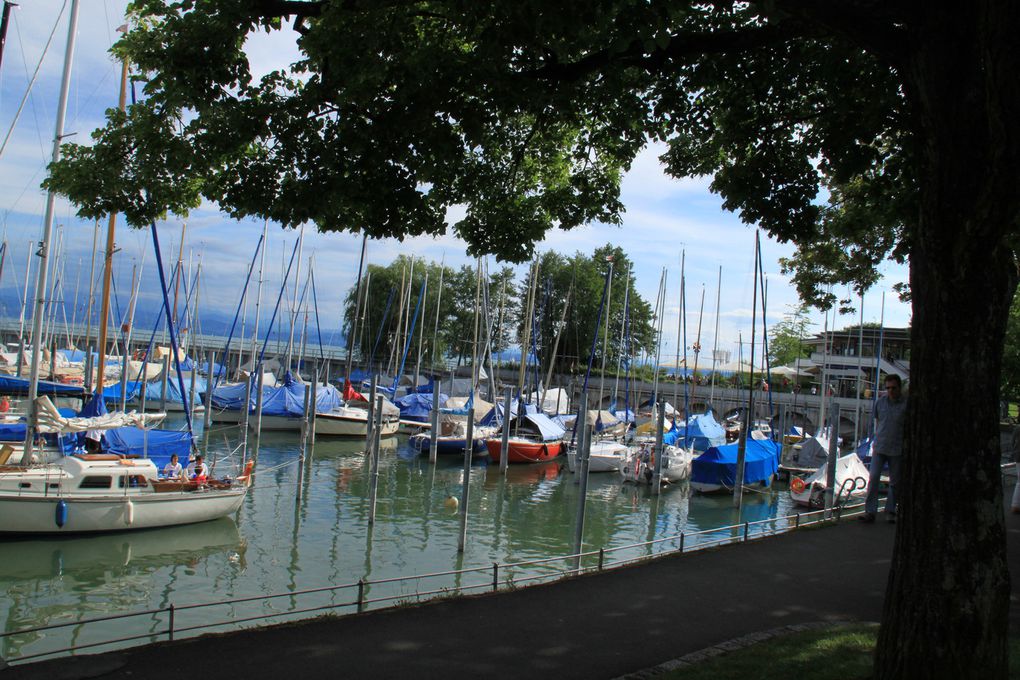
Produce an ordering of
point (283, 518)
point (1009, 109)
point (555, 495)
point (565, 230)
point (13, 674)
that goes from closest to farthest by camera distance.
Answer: point (1009, 109), point (13, 674), point (565, 230), point (283, 518), point (555, 495)

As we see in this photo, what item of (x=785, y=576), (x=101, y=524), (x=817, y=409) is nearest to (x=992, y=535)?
(x=785, y=576)

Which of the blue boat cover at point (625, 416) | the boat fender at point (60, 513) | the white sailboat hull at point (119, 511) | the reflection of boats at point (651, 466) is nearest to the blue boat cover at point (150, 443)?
the white sailboat hull at point (119, 511)

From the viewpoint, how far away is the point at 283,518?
23.9 metres

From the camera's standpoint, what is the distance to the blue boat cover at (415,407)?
165 feet

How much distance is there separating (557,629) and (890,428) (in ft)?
21.7

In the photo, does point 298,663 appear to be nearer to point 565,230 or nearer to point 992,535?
point 992,535

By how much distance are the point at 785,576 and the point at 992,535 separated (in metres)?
5.26

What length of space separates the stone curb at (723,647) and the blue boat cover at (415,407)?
138 ft

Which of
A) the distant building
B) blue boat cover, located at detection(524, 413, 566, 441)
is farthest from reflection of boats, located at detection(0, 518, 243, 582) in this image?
the distant building

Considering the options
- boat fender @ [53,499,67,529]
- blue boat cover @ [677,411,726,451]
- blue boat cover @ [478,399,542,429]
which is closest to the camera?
boat fender @ [53,499,67,529]

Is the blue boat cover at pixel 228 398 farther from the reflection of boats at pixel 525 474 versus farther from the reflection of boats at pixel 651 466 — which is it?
the reflection of boats at pixel 651 466

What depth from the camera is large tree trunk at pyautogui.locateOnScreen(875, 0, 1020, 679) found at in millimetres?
5250

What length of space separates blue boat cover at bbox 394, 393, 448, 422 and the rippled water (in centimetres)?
1457

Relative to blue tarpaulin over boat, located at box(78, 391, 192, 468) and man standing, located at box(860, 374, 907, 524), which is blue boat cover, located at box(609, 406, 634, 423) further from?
man standing, located at box(860, 374, 907, 524)
